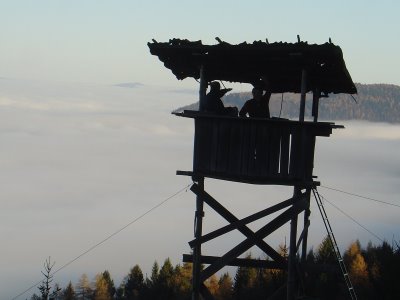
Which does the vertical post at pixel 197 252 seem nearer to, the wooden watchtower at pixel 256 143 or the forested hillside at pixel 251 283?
the wooden watchtower at pixel 256 143

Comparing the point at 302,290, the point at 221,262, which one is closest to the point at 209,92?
the point at 221,262

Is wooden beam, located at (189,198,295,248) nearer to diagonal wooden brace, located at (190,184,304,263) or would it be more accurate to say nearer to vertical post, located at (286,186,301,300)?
diagonal wooden brace, located at (190,184,304,263)

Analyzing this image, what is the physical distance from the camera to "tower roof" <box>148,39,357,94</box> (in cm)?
1753

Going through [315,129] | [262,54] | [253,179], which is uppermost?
[262,54]

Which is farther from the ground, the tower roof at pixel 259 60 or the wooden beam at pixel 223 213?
the tower roof at pixel 259 60

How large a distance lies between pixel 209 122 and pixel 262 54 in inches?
71.6

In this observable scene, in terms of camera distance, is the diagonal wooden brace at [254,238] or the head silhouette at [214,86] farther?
the head silhouette at [214,86]

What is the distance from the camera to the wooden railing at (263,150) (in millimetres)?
17875

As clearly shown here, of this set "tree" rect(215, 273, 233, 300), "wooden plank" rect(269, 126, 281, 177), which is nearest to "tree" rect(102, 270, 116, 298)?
"tree" rect(215, 273, 233, 300)

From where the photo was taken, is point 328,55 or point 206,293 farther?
point 206,293

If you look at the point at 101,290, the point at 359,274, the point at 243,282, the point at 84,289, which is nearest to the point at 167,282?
the point at 243,282

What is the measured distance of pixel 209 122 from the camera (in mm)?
18172

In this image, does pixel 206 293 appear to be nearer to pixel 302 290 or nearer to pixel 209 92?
pixel 302 290

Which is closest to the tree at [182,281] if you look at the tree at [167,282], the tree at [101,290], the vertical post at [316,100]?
the tree at [167,282]
